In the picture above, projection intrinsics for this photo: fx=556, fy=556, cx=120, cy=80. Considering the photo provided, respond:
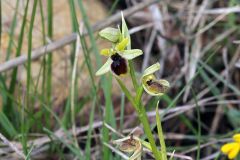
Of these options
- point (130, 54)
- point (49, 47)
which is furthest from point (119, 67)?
point (49, 47)

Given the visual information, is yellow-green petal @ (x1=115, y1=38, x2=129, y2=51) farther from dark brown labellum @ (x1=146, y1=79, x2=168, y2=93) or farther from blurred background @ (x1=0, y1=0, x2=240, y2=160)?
blurred background @ (x1=0, y1=0, x2=240, y2=160)

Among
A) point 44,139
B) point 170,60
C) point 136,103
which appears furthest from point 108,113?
point 170,60

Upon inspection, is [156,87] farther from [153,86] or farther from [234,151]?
[234,151]

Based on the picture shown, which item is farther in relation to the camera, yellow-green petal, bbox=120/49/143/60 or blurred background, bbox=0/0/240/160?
blurred background, bbox=0/0/240/160

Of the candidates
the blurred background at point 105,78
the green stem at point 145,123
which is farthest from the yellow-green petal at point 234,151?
the blurred background at point 105,78

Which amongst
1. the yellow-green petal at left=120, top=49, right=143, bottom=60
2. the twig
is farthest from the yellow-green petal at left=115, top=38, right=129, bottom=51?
the twig

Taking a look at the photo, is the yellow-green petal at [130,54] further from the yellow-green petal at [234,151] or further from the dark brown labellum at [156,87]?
the yellow-green petal at [234,151]

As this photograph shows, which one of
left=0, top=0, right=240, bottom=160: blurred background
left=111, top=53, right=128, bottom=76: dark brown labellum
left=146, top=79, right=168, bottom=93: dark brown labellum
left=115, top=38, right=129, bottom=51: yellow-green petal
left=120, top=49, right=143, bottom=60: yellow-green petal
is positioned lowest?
left=0, top=0, right=240, bottom=160: blurred background

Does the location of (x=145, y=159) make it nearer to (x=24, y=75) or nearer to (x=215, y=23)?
(x=24, y=75)
